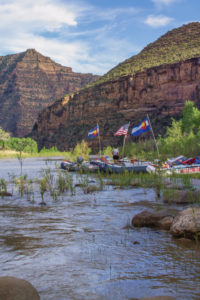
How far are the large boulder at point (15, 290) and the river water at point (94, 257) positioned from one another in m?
A: 0.37

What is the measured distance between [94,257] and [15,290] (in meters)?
1.78

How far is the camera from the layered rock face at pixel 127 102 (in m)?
74.7

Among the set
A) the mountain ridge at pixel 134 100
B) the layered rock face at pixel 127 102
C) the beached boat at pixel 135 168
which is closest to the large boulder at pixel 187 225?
the beached boat at pixel 135 168

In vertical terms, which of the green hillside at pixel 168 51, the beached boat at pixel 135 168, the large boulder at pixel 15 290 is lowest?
the large boulder at pixel 15 290

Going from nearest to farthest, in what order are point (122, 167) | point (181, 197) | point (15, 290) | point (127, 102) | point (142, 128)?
point (15, 290)
point (181, 197)
point (142, 128)
point (122, 167)
point (127, 102)

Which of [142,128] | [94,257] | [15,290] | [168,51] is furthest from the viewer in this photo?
[168,51]

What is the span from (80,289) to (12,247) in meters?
1.94

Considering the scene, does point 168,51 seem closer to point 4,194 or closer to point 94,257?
point 4,194

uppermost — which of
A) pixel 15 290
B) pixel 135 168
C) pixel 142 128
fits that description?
pixel 142 128

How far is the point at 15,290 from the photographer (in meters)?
→ 2.97

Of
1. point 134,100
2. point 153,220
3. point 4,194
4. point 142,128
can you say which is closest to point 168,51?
point 134,100

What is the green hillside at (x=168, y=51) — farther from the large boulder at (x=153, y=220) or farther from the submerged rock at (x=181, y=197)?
the large boulder at (x=153, y=220)

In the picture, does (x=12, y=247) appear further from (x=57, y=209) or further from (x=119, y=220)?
(x=57, y=209)

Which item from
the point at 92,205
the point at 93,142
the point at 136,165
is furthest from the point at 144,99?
the point at 92,205
